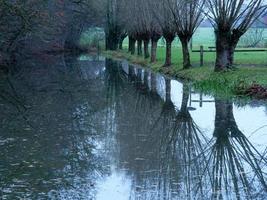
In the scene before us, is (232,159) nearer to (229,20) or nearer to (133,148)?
(133,148)

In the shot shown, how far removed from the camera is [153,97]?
23.3m

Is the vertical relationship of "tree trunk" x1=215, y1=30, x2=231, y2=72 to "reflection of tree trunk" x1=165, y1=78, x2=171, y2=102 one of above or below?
above

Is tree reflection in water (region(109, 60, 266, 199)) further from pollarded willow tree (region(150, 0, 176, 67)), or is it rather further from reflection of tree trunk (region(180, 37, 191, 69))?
pollarded willow tree (region(150, 0, 176, 67))

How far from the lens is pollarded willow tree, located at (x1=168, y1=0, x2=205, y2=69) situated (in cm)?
3247

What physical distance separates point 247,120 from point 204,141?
3.29 metres

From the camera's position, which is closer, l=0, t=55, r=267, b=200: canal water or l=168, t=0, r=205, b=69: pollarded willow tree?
l=0, t=55, r=267, b=200: canal water

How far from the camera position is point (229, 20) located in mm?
27594

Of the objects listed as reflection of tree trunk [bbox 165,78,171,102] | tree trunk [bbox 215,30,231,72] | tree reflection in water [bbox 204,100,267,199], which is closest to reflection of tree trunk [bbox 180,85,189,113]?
reflection of tree trunk [bbox 165,78,171,102]

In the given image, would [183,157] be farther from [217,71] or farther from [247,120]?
[217,71]

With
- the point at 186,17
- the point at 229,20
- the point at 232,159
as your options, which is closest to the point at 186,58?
the point at 186,17

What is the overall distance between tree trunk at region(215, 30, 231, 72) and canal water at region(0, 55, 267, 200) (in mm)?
6033

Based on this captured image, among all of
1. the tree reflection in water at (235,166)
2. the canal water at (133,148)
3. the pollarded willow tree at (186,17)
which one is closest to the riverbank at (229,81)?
the canal water at (133,148)

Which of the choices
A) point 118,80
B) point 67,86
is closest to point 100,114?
point 67,86

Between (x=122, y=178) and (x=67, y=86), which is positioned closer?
(x=122, y=178)
